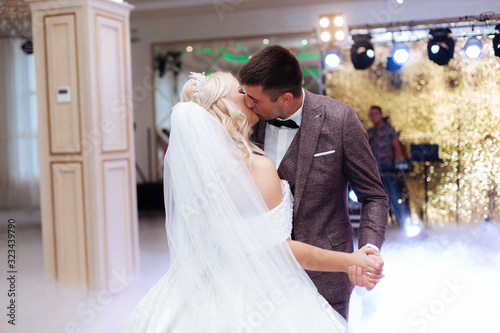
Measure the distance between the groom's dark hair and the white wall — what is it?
22.9ft

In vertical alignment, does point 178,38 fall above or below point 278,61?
above

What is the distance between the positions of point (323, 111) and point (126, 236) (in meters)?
3.12

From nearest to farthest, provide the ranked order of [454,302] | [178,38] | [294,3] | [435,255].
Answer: [454,302]
[435,255]
[294,3]
[178,38]

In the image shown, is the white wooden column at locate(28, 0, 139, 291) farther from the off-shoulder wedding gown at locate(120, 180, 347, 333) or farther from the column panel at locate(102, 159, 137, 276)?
the off-shoulder wedding gown at locate(120, 180, 347, 333)

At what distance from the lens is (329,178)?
1.79 m

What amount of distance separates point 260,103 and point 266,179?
28 centimetres

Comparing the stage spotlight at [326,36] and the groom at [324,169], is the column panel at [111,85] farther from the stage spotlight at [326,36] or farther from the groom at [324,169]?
the stage spotlight at [326,36]

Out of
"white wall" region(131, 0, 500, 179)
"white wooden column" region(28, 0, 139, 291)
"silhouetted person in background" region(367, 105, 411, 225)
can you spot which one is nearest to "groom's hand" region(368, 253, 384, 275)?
"white wooden column" region(28, 0, 139, 291)

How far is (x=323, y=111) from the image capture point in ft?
5.97

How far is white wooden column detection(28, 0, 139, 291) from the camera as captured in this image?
4.12 metres

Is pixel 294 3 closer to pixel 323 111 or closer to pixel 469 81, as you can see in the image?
pixel 469 81

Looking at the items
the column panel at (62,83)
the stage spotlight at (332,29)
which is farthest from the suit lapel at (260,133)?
the stage spotlight at (332,29)

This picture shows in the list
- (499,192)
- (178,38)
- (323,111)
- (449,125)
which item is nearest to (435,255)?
(499,192)

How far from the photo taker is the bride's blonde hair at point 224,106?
1617 mm
